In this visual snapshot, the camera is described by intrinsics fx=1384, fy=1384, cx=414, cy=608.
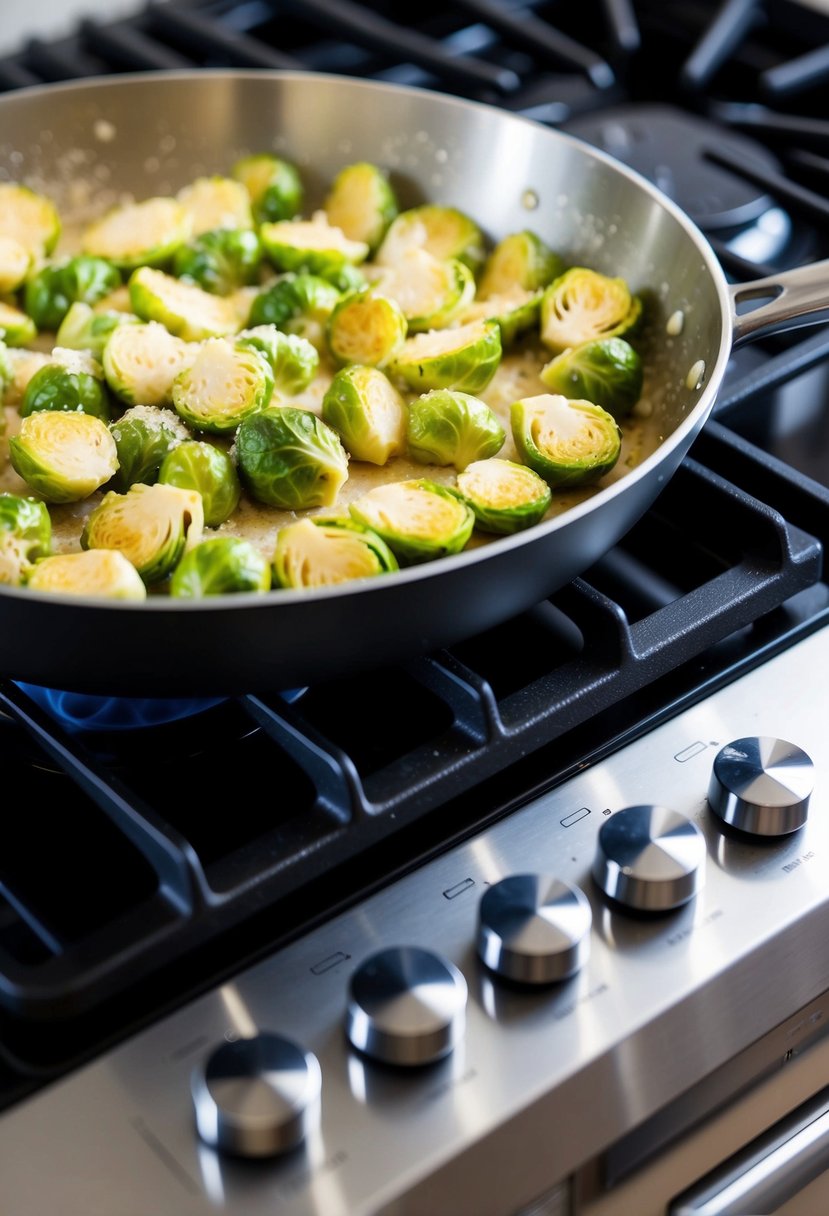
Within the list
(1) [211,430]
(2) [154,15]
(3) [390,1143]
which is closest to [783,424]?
(1) [211,430]

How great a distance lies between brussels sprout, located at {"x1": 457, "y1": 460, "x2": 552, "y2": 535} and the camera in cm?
139

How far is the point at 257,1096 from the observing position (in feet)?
2.84

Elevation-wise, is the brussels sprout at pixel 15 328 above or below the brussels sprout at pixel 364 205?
below

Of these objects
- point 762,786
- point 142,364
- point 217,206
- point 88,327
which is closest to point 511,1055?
point 762,786

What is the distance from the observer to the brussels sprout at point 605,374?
1502 millimetres

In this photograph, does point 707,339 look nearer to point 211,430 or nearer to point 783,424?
point 783,424

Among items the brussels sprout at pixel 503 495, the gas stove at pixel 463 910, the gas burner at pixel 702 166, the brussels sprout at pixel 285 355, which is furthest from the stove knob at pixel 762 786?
the gas burner at pixel 702 166

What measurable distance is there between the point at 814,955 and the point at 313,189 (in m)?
1.29

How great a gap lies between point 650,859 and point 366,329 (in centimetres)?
80

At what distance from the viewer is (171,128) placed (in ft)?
6.23

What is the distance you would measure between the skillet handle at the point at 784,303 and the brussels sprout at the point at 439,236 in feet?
1.70

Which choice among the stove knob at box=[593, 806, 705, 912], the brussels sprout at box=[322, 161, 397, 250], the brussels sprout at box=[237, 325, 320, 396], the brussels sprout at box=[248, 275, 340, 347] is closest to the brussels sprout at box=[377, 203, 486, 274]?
the brussels sprout at box=[322, 161, 397, 250]

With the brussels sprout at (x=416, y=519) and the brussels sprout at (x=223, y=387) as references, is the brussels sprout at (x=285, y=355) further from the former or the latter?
the brussels sprout at (x=416, y=519)

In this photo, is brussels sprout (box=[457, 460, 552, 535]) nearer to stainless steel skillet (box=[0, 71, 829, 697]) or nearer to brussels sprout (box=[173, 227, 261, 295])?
stainless steel skillet (box=[0, 71, 829, 697])
